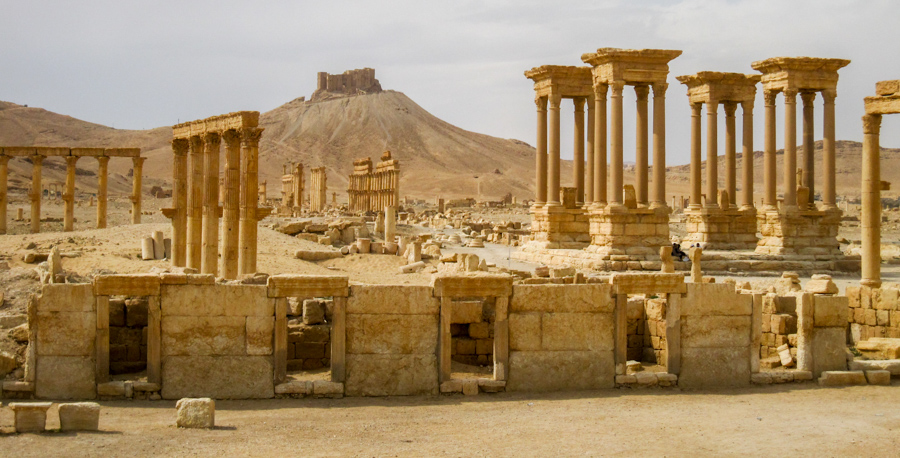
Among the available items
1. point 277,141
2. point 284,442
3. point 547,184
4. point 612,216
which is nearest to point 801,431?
point 284,442

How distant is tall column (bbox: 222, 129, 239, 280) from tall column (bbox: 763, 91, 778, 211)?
15617mm

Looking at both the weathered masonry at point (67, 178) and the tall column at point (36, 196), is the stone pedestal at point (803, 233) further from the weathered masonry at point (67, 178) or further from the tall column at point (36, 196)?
the tall column at point (36, 196)

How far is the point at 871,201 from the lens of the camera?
52.7 feet

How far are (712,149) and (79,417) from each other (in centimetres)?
2388

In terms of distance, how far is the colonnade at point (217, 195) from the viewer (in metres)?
Result: 19.8

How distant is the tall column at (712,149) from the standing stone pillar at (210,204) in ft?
52.3

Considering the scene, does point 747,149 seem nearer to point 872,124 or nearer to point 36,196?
point 872,124

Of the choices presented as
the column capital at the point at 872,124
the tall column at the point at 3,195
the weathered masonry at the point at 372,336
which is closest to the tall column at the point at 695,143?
the column capital at the point at 872,124

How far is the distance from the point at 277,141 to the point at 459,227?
344 feet

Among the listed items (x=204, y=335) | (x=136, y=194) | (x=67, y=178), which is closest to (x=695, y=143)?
(x=204, y=335)

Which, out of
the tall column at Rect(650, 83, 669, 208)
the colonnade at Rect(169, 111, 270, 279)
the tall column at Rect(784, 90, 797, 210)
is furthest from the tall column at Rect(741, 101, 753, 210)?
the colonnade at Rect(169, 111, 270, 279)

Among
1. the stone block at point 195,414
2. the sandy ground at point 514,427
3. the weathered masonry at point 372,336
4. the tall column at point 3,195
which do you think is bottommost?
the sandy ground at point 514,427

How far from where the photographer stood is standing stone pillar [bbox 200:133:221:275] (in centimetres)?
2052

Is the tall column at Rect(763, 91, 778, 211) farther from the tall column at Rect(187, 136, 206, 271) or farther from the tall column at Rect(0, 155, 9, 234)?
the tall column at Rect(0, 155, 9, 234)
